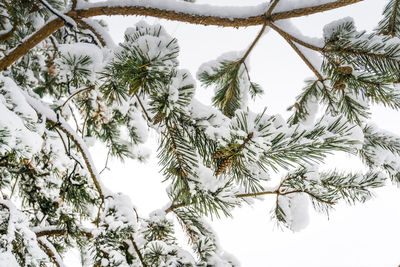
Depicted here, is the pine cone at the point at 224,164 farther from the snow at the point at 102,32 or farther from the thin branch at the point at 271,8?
the snow at the point at 102,32

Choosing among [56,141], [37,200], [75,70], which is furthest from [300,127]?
[37,200]

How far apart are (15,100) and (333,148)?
4.41 ft

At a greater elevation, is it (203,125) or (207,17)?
(207,17)

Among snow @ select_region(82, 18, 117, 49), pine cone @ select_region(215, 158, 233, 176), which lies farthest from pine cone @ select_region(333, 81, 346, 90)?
snow @ select_region(82, 18, 117, 49)

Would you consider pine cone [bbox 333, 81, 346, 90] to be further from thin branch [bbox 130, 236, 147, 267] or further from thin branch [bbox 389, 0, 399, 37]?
thin branch [bbox 130, 236, 147, 267]

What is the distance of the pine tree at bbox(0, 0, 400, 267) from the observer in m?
0.81

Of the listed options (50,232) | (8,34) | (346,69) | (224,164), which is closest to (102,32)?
(8,34)

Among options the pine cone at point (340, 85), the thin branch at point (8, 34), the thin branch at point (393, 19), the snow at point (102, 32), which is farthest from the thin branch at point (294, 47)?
the thin branch at point (8, 34)

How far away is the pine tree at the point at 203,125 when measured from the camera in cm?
81

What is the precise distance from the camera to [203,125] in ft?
3.01

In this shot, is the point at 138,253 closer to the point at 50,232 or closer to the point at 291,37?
the point at 50,232

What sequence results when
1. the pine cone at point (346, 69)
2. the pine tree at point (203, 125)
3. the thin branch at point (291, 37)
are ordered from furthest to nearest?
1. the thin branch at point (291, 37)
2. the pine cone at point (346, 69)
3. the pine tree at point (203, 125)

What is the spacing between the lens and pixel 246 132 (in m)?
0.76

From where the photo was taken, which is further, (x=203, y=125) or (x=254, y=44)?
(x=254, y=44)
